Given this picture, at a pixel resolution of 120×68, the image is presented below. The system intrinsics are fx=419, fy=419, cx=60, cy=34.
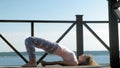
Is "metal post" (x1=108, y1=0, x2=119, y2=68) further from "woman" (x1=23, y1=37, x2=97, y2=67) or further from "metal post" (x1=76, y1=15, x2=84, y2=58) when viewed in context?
"metal post" (x1=76, y1=15, x2=84, y2=58)

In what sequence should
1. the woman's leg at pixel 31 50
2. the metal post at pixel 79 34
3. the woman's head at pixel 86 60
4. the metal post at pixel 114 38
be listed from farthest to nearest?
the metal post at pixel 79 34
the woman's head at pixel 86 60
the woman's leg at pixel 31 50
the metal post at pixel 114 38

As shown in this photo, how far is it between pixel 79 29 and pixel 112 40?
13.6ft

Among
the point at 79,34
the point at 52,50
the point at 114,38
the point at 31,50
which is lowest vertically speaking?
the point at 79,34

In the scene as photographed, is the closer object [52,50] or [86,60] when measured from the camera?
[52,50]

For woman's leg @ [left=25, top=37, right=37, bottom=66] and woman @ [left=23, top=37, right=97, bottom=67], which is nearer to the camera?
woman's leg @ [left=25, top=37, right=37, bottom=66]

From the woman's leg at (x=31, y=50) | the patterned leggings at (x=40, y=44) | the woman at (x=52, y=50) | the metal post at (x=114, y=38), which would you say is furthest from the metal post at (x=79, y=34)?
the metal post at (x=114, y=38)

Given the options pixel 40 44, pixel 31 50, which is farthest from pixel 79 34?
pixel 31 50

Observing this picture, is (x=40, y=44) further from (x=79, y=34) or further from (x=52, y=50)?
(x=79, y=34)

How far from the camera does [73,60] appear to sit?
6820 millimetres

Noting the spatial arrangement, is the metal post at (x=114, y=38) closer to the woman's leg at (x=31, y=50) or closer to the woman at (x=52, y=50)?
the woman's leg at (x=31, y=50)

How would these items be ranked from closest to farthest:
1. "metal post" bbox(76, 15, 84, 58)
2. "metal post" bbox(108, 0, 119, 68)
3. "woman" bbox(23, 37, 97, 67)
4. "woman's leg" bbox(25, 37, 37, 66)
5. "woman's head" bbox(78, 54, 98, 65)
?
"metal post" bbox(108, 0, 119, 68) → "woman's leg" bbox(25, 37, 37, 66) → "woman" bbox(23, 37, 97, 67) → "woman's head" bbox(78, 54, 98, 65) → "metal post" bbox(76, 15, 84, 58)

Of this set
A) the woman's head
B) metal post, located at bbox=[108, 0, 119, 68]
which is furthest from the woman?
metal post, located at bbox=[108, 0, 119, 68]

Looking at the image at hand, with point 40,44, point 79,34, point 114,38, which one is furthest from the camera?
point 79,34

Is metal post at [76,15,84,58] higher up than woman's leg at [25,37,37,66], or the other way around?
woman's leg at [25,37,37,66]
